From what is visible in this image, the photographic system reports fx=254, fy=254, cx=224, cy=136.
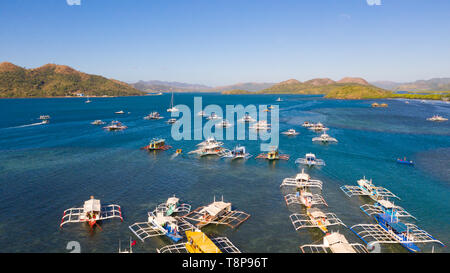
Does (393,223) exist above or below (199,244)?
below

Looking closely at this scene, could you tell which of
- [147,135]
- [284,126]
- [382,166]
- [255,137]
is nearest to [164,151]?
[147,135]

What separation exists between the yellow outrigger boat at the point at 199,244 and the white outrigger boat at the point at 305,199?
75.3 feet

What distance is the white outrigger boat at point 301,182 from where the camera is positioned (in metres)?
60.4

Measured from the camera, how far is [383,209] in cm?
4772

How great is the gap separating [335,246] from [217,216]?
2042cm

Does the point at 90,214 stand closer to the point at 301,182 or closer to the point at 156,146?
the point at 301,182

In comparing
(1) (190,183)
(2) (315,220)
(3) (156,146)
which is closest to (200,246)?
(2) (315,220)

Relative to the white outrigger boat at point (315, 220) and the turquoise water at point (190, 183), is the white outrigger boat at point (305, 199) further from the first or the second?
the white outrigger boat at point (315, 220)

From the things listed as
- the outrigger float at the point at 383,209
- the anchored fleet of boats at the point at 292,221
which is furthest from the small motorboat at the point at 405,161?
the outrigger float at the point at 383,209

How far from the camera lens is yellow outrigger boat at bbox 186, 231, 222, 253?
33656mm

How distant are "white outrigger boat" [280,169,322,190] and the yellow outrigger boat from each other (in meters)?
30.6

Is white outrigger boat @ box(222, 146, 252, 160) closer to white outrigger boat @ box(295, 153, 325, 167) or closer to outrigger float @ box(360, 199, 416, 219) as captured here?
white outrigger boat @ box(295, 153, 325, 167)

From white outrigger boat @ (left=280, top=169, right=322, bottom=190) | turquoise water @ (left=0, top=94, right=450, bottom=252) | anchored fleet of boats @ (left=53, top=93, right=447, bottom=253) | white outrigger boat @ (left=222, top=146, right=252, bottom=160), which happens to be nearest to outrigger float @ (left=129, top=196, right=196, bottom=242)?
anchored fleet of boats @ (left=53, top=93, right=447, bottom=253)
